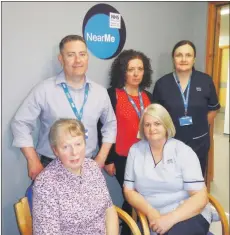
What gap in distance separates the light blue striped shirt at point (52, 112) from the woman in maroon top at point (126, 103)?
128mm

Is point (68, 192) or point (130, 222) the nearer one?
point (68, 192)

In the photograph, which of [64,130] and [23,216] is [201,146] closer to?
[64,130]

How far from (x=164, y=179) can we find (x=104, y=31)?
4.57ft

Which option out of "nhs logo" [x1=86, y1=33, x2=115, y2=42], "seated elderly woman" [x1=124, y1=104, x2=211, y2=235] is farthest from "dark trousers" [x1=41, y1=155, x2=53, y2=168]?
"nhs logo" [x1=86, y1=33, x2=115, y2=42]

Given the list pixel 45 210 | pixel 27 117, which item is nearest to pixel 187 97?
pixel 27 117

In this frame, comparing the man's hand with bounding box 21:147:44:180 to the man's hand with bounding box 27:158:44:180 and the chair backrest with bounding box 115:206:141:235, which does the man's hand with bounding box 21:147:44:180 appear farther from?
the chair backrest with bounding box 115:206:141:235

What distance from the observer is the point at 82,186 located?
1.66m

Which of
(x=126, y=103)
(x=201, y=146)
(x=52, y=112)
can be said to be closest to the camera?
(x=52, y=112)

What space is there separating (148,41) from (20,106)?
4.75 ft

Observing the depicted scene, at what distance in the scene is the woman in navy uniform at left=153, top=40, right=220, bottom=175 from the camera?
99.1 inches

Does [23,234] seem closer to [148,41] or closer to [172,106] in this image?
[172,106]

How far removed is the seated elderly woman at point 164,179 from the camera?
75.6 inches

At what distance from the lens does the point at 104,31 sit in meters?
2.64

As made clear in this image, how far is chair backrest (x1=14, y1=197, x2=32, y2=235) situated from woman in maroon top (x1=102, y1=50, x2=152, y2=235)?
0.86 metres
